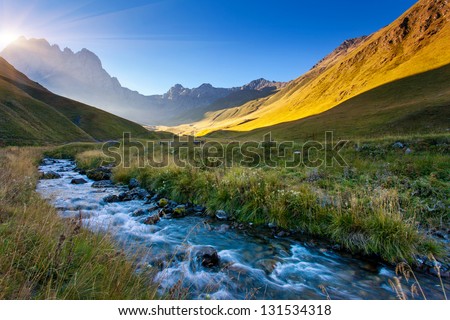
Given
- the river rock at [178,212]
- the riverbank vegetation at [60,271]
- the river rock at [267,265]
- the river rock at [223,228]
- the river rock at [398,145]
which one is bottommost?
the river rock at [267,265]

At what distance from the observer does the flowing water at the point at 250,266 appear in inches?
215

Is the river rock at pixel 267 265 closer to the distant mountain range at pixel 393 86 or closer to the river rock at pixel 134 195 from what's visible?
the river rock at pixel 134 195

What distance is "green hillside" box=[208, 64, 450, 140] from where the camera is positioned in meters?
37.7

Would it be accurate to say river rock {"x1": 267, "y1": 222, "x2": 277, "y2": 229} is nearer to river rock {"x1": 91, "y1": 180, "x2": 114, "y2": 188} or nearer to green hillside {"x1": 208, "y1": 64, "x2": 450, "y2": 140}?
river rock {"x1": 91, "y1": 180, "x2": 114, "y2": 188}

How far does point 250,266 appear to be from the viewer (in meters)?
6.58

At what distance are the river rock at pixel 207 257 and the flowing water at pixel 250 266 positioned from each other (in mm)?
122

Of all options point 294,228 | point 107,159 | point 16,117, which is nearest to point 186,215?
point 294,228

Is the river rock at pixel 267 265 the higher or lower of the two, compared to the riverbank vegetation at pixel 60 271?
lower

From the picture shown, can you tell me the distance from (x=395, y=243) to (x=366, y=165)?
9.70 meters

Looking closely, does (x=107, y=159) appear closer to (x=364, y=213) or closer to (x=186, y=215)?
(x=186, y=215)

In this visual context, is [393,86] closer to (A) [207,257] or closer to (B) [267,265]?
(B) [267,265]

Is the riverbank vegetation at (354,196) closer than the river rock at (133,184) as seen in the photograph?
Yes

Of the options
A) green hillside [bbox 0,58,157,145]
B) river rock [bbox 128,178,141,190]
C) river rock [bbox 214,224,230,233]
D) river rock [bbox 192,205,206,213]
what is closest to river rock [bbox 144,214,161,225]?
river rock [bbox 192,205,206,213]

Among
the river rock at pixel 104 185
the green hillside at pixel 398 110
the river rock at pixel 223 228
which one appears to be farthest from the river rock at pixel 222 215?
the green hillside at pixel 398 110
